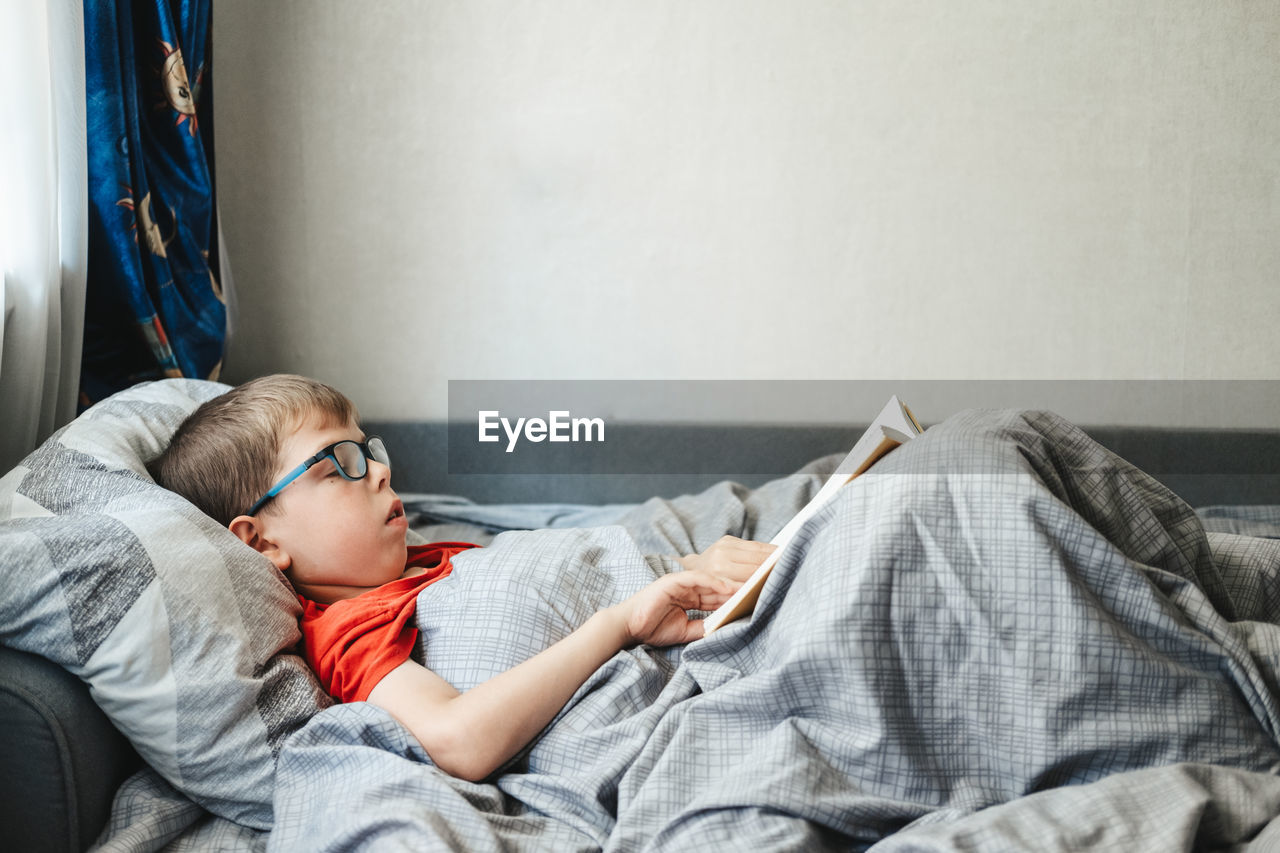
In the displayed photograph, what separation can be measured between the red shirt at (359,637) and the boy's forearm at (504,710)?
81 mm

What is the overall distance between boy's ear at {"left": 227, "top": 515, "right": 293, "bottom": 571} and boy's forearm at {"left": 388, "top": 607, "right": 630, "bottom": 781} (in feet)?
0.94

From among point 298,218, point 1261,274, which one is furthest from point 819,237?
point 298,218

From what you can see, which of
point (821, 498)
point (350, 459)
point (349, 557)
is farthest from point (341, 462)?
point (821, 498)

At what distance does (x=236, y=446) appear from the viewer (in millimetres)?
1081

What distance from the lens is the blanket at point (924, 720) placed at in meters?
0.75

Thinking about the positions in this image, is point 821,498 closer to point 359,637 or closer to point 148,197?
point 359,637

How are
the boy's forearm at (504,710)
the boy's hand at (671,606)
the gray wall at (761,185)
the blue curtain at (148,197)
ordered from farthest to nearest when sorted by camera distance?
the gray wall at (761,185)
the blue curtain at (148,197)
the boy's hand at (671,606)
the boy's forearm at (504,710)

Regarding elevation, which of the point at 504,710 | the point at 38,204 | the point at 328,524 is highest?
the point at 38,204

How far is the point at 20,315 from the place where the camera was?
1.28 metres

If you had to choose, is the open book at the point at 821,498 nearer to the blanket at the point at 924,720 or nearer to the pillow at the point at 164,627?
the blanket at the point at 924,720

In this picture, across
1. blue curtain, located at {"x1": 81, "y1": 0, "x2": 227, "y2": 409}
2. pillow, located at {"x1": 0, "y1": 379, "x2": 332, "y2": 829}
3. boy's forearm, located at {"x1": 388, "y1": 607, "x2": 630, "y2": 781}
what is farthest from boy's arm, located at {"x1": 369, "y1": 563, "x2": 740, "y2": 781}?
blue curtain, located at {"x1": 81, "y1": 0, "x2": 227, "y2": 409}

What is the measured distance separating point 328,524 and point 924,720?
0.69m

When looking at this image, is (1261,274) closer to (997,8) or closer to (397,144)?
(997,8)

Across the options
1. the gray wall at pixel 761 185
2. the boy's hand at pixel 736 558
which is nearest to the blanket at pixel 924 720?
the boy's hand at pixel 736 558
